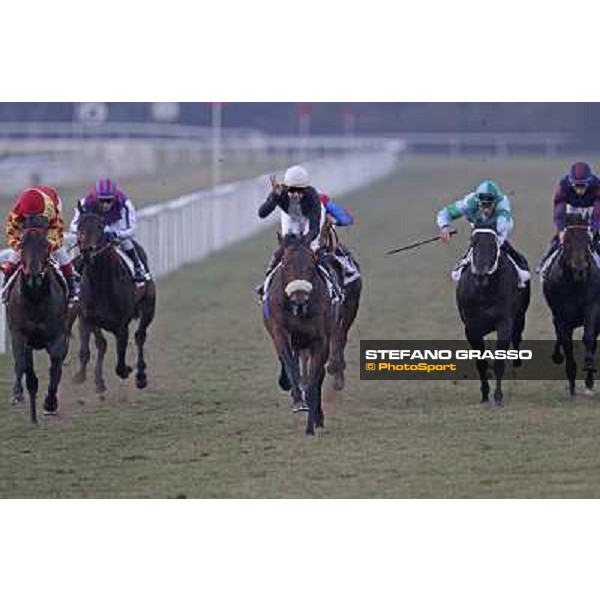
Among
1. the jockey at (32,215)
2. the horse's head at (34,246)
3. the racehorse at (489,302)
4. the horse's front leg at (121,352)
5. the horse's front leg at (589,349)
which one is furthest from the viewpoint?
the horse's front leg at (121,352)

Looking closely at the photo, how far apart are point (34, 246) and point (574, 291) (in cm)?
396

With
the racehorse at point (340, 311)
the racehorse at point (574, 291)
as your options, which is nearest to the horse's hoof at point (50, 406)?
the racehorse at point (340, 311)

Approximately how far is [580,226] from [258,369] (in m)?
3.46

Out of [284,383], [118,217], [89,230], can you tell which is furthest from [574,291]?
[89,230]

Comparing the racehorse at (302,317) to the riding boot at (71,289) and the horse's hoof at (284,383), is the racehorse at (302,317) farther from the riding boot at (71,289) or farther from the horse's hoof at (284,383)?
the riding boot at (71,289)

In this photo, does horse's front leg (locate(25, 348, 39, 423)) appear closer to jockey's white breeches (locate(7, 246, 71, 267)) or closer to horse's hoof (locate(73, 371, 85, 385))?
jockey's white breeches (locate(7, 246, 71, 267))

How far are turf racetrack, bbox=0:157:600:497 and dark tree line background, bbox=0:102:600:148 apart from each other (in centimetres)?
1210

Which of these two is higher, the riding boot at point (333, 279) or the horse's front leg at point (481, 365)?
the riding boot at point (333, 279)

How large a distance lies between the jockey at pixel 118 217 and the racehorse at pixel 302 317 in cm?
190

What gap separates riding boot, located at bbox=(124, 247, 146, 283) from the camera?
1390 centimetres

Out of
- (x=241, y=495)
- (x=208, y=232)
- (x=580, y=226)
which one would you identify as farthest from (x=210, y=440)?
(x=208, y=232)

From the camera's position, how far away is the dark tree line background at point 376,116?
3288cm

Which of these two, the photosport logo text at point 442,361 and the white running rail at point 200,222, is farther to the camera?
the white running rail at point 200,222
